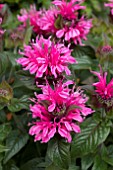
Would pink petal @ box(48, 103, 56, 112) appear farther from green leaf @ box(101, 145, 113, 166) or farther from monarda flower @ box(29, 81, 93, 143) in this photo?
green leaf @ box(101, 145, 113, 166)

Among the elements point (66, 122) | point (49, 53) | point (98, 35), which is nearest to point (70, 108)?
point (66, 122)

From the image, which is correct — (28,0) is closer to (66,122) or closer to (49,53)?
(49,53)

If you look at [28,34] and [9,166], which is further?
[28,34]

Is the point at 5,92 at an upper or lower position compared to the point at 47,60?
lower

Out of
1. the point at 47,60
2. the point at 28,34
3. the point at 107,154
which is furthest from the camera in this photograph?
the point at 28,34

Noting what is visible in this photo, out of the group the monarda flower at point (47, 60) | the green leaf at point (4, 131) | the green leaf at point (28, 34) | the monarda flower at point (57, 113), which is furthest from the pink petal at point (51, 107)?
the green leaf at point (28, 34)

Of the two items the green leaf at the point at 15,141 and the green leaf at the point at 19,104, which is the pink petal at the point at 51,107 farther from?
the green leaf at the point at 15,141

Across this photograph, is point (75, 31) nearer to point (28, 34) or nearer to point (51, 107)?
point (28, 34)

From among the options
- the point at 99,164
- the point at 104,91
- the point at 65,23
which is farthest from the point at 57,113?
the point at 65,23

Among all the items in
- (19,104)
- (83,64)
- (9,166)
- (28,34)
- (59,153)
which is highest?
(28,34)
